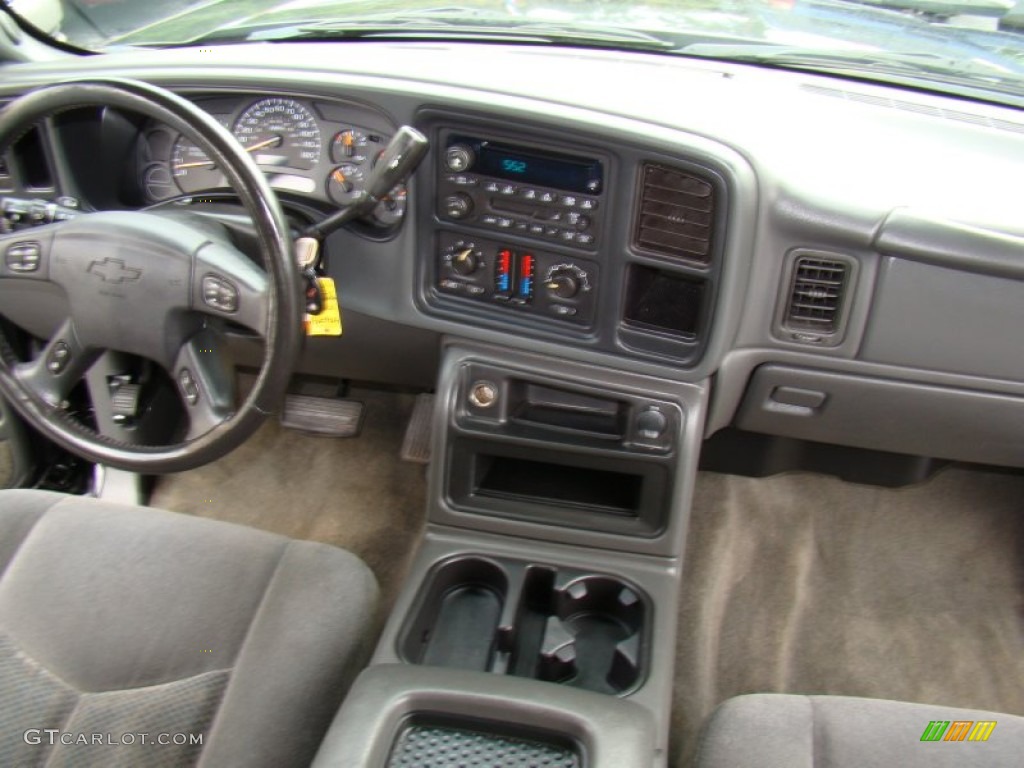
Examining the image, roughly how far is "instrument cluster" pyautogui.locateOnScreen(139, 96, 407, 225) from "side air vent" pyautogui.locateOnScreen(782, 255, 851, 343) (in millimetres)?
667

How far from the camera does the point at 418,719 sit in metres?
1.23

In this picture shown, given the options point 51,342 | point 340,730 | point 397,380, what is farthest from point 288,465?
point 340,730

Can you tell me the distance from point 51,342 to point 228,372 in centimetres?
31

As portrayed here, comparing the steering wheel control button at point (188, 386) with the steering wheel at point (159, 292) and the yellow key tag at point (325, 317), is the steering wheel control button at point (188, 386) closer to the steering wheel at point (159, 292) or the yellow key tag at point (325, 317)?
the steering wheel at point (159, 292)

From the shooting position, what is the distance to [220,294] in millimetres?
1321

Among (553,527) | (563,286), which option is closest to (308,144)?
(563,286)

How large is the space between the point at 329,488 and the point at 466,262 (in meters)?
0.91

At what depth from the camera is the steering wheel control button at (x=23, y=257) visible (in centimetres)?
141

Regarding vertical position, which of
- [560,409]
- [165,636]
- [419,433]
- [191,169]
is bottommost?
[419,433]

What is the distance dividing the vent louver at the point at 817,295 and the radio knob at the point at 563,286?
1.16ft

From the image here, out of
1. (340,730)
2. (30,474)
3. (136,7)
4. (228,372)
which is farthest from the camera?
(30,474)

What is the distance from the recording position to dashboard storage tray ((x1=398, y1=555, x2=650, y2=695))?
1440 mm

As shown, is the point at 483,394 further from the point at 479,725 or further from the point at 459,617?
the point at 479,725

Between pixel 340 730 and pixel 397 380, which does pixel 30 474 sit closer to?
pixel 397 380
